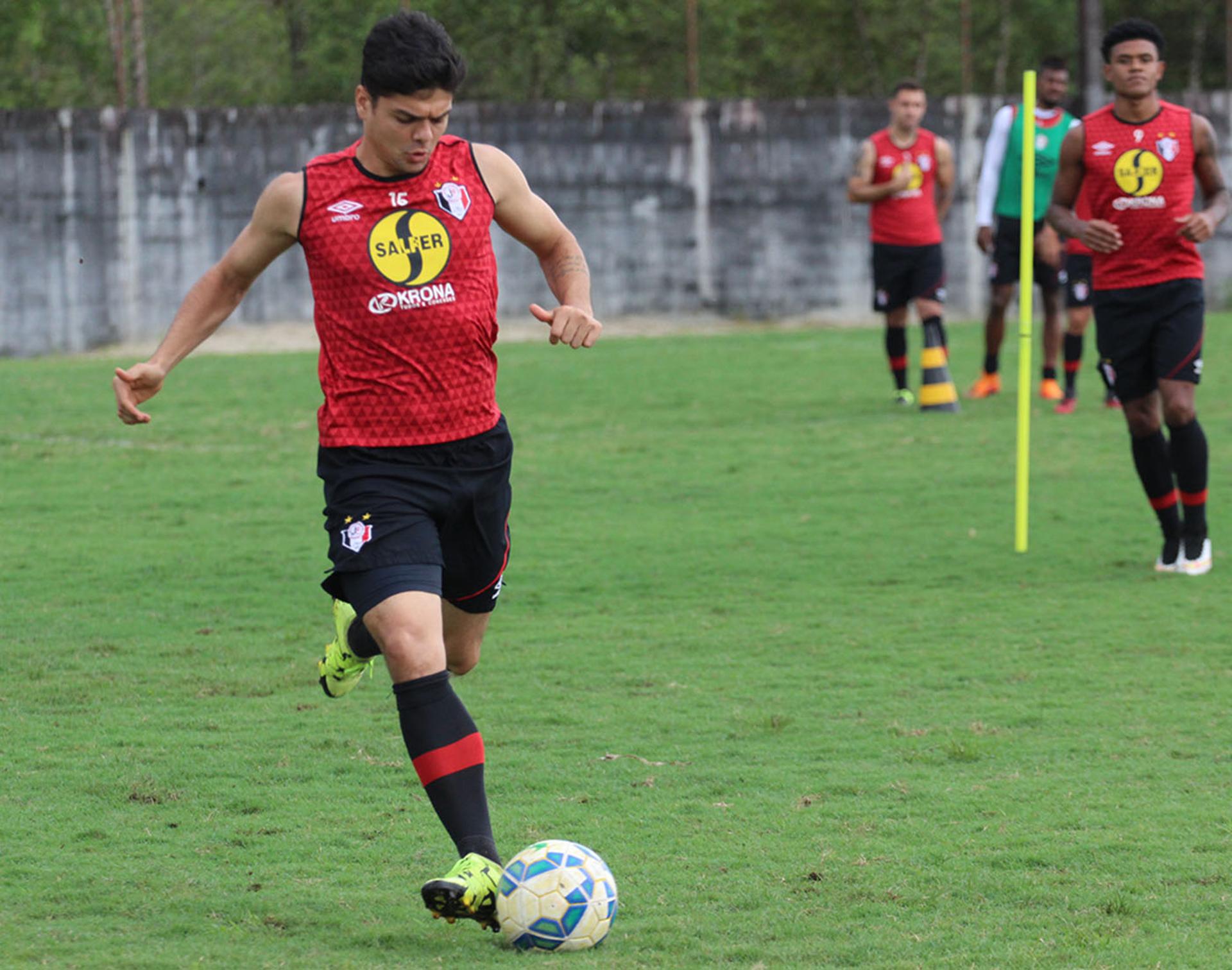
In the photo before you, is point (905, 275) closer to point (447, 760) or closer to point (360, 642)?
point (360, 642)

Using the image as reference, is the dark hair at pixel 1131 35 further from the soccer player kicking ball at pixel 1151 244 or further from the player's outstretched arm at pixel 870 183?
the player's outstretched arm at pixel 870 183

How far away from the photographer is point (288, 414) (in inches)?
566

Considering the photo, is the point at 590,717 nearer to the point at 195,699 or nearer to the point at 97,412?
the point at 195,699

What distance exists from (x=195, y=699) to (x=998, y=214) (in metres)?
9.24

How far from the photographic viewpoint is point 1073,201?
7.98 meters

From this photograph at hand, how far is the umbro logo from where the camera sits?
4203 millimetres

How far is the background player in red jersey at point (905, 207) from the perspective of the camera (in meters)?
13.5

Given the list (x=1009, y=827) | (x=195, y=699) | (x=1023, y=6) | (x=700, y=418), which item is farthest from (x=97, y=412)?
(x=1023, y=6)

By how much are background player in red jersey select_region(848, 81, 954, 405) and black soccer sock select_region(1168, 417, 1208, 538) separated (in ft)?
18.3

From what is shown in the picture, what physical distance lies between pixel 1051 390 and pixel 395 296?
35.1ft

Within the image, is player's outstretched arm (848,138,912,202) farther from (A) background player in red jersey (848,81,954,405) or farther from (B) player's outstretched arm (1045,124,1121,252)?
(B) player's outstretched arm (1045,124,1121,252)

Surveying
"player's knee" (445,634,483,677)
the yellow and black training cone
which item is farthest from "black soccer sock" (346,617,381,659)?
the yellow and black training cone

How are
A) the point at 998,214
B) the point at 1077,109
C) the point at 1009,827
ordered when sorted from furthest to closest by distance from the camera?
the point at 1077,109
the point at 998,214
the point at 1009,827

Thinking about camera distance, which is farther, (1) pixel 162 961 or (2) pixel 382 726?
(2) pixel 382 726
